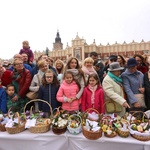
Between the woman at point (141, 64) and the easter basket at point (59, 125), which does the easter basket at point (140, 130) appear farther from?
the woman at point (141, 64)

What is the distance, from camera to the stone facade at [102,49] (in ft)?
86.2

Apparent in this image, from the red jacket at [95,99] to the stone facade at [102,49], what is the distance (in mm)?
26552

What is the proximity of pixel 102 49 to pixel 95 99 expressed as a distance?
28.1 m

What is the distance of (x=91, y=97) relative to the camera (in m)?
1.76

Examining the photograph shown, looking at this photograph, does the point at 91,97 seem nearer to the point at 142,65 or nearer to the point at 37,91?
the point at 37,91

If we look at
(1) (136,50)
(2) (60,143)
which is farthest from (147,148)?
(1) (136,50)

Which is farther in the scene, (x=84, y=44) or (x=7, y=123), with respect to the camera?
(x=84, y=44)

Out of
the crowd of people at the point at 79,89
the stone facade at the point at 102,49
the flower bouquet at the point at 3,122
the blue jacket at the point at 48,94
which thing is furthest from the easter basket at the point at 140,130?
the stone facade at the point at 102,49

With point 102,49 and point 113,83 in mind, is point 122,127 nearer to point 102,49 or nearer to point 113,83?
point 113,83

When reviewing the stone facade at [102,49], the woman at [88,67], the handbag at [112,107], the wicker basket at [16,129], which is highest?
the stone facade at [102,49]

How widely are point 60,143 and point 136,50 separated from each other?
28.1m

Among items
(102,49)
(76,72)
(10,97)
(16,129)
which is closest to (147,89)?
(76,72)

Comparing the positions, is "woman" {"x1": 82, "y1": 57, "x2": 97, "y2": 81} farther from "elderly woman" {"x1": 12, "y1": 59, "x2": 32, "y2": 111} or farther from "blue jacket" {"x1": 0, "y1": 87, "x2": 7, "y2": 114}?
"blue jacket" {"x1": 0, "y1": 87, "x2": 7, "y2": 114}

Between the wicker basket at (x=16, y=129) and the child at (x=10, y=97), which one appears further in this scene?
the child at (x=10, y=97)
